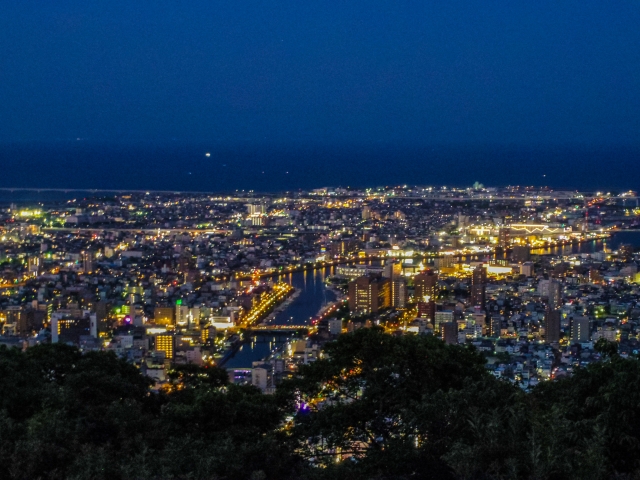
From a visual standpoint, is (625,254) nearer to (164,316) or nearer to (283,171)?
(164,316)

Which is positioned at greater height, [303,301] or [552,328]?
[303,301]

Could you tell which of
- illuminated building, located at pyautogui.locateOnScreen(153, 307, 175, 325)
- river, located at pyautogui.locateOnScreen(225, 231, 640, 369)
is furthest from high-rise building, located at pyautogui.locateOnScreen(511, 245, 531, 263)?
illuminated building, located at pyautogui.locateOnScreen(153, 307, 175, 325)

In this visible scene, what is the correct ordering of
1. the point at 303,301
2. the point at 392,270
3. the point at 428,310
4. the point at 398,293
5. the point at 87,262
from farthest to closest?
the point at 87,262 < the point at 392,270 < the point at 303,301 < the point at 398,293 < the point at 428,310

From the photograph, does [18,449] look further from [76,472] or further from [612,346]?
[612,346]

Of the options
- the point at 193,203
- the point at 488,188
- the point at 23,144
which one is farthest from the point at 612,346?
the point at 23,144

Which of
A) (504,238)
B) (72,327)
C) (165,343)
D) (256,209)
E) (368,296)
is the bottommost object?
(165,343)

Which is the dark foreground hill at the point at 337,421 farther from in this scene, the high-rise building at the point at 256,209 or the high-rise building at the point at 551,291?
the high-rise building at the point at 256,209

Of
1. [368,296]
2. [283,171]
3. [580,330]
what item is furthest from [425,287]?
[283,171]
